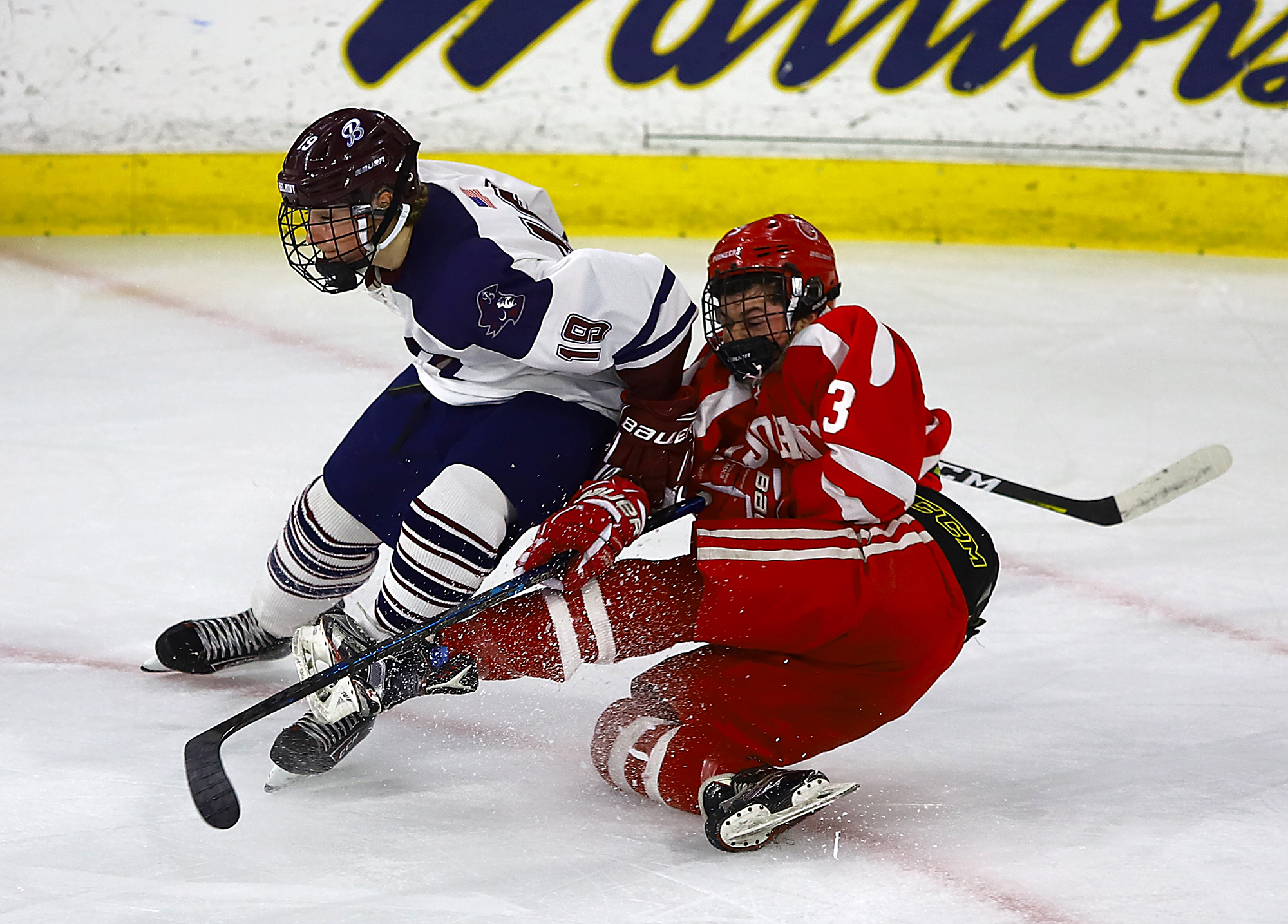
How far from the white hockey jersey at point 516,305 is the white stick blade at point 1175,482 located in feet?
3.01

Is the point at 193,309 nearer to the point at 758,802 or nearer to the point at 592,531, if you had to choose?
the point at 592,531

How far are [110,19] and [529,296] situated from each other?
138 inches

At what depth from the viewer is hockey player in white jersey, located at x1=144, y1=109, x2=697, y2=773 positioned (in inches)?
70.5

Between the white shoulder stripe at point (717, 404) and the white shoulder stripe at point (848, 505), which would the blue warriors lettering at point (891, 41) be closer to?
the white shoulder stripe at point (717, 404)

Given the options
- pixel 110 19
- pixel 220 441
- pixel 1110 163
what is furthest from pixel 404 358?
pixel 1110 163

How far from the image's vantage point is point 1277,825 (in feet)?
5.75

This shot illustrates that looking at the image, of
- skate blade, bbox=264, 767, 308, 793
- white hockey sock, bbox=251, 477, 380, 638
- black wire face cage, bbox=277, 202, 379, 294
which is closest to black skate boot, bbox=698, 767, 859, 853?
skate blade, bbox=264, 767, 308, 793

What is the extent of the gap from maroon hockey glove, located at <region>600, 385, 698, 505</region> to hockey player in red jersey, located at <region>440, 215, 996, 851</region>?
0.06 meters

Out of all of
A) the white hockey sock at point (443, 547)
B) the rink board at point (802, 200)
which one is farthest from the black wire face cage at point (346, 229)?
the rink board at point (802, 200)

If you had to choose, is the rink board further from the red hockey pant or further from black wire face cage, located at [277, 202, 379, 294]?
the red hockey pant

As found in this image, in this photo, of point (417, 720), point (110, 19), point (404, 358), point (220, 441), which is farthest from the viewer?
point (110, 19)

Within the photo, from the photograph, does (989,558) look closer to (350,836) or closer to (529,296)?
(529,296)

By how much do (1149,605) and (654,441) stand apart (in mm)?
1089

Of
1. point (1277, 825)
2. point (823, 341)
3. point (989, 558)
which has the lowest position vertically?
point (1277, 825)
